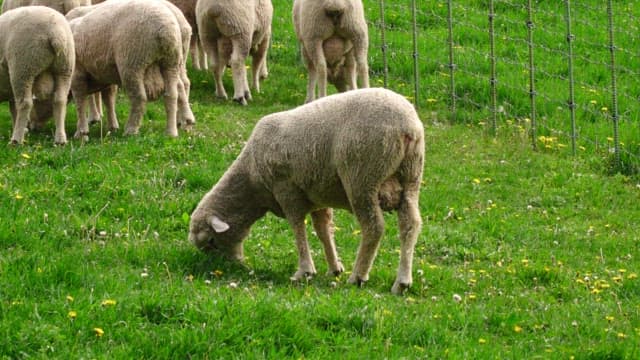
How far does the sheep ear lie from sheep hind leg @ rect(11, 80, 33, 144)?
3.70 m

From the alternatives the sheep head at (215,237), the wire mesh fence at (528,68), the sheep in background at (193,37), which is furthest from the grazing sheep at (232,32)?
the sheep head at (215,237)

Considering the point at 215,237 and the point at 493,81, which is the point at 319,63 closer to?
the point at 493,81

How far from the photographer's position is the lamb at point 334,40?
14.4 metres

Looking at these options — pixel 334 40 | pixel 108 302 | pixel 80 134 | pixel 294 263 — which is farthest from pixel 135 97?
pixel 108 302

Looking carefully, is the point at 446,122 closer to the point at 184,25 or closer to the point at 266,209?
the point at 184,25

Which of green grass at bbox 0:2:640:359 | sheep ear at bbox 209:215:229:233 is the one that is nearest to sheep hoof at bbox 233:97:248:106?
green grass at bbox 0:2:640:359

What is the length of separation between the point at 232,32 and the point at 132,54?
9.67ft

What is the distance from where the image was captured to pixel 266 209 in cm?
1007

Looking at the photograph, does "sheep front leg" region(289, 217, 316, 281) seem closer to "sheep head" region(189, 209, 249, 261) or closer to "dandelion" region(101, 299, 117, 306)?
"sheep head" region(189, 209, 249, 261)

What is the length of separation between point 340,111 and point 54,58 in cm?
459

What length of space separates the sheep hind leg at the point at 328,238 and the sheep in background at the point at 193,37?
7514 millimetres

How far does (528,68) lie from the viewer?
16531 millimetres

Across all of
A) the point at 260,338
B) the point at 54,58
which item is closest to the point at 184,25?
the point at 54,58

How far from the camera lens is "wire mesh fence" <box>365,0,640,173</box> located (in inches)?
579
